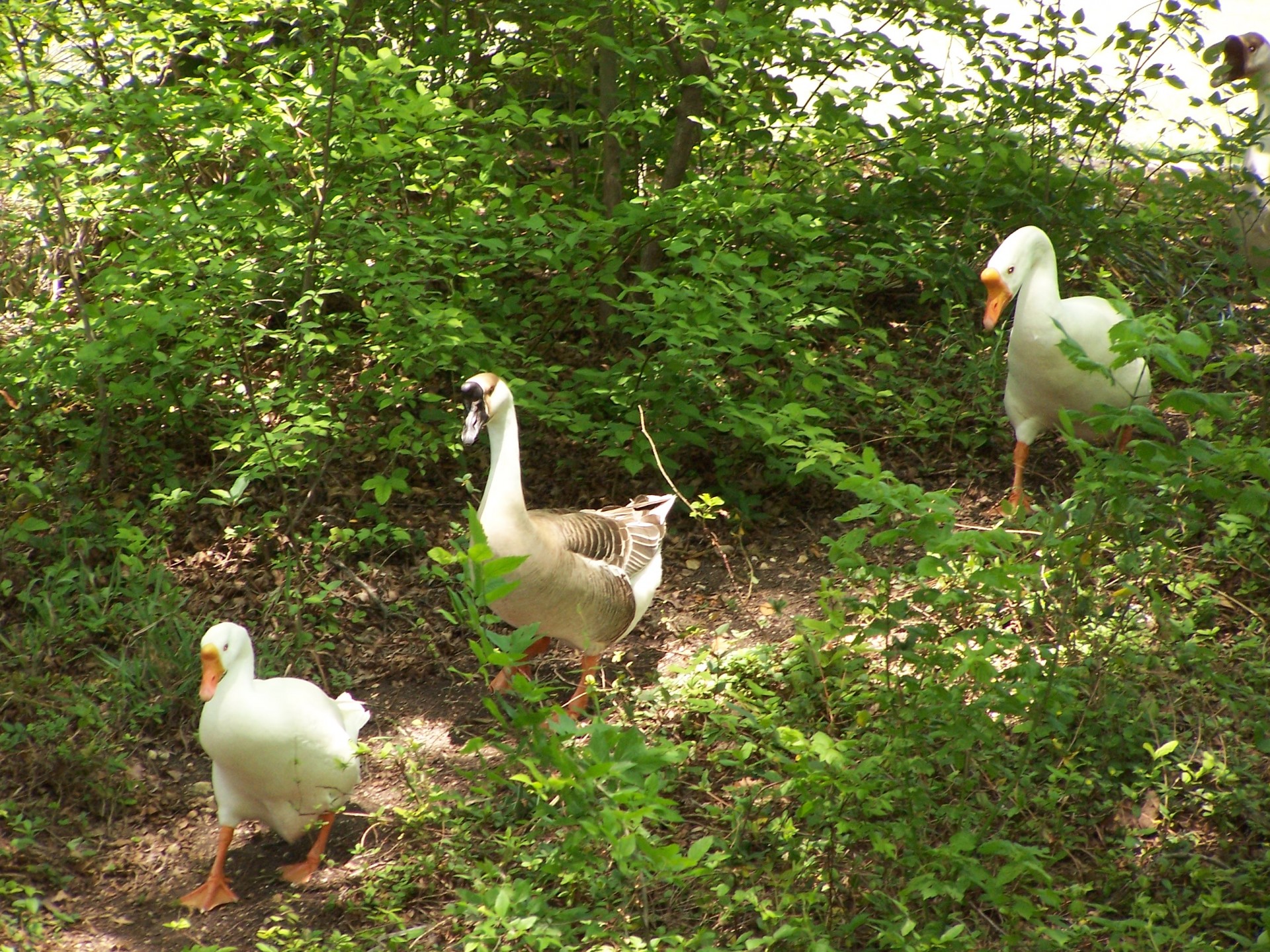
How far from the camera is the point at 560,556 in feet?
14.3

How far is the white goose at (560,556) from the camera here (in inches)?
166

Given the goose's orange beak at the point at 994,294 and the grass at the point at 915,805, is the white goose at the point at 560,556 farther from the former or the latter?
the goose's orange beak at the point at 994,294

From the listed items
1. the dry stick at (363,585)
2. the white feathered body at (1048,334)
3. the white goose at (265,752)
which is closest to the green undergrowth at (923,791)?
the white goose at (265,752)

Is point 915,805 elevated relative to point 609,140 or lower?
lower

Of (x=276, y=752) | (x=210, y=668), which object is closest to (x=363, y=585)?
(x=210, y=668)

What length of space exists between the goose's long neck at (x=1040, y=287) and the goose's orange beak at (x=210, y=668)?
3.63 m

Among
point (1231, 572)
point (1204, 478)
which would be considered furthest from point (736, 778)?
point (1231, 572)

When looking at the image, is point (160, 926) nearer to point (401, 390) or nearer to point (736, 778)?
point (736, 778)

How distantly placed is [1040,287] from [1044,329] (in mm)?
208

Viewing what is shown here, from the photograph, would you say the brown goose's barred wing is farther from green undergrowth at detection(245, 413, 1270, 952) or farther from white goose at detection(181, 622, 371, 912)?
white goose at detection(181, 622, 371, 912)

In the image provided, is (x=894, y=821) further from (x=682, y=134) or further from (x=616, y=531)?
(x=682, y=134)

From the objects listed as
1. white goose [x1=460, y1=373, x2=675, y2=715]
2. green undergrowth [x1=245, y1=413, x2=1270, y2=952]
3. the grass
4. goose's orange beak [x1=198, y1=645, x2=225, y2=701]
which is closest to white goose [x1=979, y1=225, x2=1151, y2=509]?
green undergrowth [x1=245, y1=413, x2=1270, y2=952]

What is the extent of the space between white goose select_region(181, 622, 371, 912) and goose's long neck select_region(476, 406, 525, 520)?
0.94 meters

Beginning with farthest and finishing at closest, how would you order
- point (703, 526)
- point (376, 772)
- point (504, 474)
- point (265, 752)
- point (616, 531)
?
point (703, 526), point (616, 531), point (376, 772), point (504, 474), point (265, 752)
